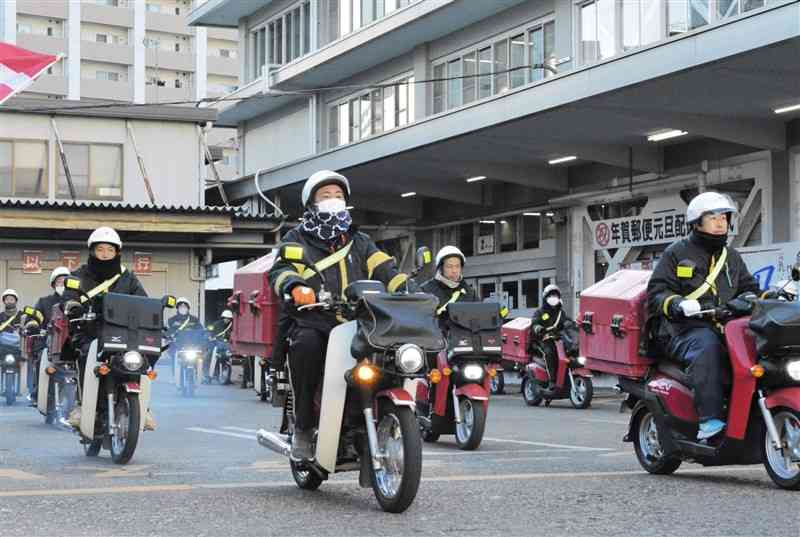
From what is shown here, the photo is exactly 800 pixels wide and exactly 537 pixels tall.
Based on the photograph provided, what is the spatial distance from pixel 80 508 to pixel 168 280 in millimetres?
31006

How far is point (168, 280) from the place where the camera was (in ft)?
126

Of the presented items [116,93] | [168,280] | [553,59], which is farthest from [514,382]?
[116,93]

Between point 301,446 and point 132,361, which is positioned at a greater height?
point 132,361

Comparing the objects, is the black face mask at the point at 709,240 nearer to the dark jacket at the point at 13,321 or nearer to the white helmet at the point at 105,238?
the white helmet at the point at 105,238

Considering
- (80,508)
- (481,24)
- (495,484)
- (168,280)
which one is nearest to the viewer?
(80,508)

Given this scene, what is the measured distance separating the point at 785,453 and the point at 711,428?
55 cm

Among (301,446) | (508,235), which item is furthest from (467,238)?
(301,446)

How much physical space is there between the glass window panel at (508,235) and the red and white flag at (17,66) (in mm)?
13639

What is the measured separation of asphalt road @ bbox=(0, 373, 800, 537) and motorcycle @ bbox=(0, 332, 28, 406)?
31.3 feet

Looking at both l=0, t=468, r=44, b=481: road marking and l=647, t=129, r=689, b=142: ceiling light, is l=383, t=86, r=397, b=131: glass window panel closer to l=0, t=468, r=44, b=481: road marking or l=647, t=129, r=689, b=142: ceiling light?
l=647, t=129, r=689, b=142: ceiling light

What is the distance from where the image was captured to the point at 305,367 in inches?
322

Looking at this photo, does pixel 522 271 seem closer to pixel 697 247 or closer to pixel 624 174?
pixel 624 174

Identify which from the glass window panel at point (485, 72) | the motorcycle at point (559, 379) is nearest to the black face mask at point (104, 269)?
the motorcycle at point (559, 379)

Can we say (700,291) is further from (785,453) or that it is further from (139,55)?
(139,55)
